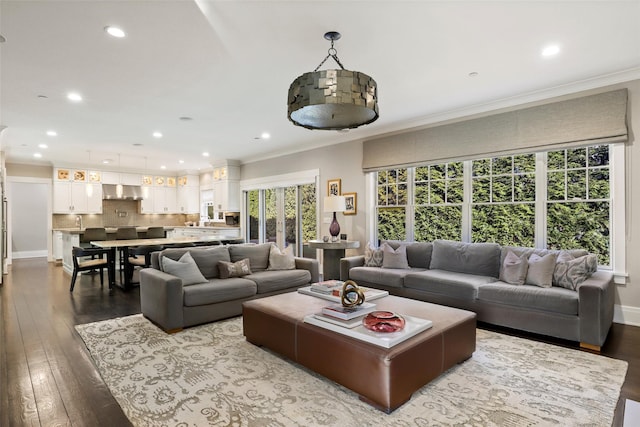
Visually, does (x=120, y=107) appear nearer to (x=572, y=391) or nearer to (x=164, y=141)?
(x=164, y=141)

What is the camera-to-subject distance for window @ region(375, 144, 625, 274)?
3.86 m

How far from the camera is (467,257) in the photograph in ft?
14.5

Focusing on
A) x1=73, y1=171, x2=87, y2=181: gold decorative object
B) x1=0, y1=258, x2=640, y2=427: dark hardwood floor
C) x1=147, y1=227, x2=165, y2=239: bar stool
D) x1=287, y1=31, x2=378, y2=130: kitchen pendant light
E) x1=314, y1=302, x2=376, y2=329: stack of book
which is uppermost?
x1=73, y1=171, x2=87, y2=181: gold decorative object

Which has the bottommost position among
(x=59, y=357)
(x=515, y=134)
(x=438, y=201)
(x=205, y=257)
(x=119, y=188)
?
(x=59, y=357)

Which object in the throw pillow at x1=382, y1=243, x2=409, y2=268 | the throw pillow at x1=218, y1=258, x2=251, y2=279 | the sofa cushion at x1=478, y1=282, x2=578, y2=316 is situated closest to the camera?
the sofa cushion at x1=478, y1=282, x2=578, y2=316

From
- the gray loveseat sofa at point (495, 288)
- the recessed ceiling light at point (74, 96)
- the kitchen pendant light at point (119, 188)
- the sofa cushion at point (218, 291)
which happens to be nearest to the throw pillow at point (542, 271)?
the gray loveseat sofa at point (495, 288)

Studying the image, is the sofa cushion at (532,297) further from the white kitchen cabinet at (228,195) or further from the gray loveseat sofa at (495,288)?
the white kitchen cabinet at (228,195)

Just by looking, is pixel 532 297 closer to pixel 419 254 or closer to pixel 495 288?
pixel 495 288

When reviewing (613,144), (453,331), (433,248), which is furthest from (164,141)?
(613,144)

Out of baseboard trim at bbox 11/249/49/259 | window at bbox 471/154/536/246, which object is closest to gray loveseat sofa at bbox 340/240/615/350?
window at bbox 471/154/536/246

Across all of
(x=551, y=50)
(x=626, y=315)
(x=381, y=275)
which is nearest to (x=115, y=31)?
(x=551, y=50)

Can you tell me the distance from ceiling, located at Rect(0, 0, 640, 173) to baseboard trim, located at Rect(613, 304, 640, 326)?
8.16 ft

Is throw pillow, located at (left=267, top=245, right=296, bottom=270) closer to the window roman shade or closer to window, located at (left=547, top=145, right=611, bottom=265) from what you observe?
the window roman shade

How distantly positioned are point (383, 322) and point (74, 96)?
446 centimetres
